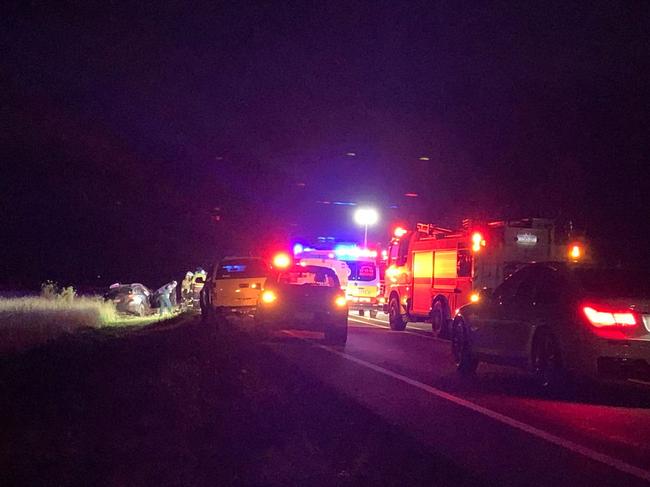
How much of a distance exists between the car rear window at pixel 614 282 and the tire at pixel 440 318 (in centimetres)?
924

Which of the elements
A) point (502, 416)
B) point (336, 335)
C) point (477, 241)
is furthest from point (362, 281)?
point (502, 416)

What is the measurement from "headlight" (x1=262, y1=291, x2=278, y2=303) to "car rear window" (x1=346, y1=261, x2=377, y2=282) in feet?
34.1

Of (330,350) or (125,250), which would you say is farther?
(125,250)

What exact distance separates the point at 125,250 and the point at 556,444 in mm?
59037

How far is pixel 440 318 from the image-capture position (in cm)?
2067

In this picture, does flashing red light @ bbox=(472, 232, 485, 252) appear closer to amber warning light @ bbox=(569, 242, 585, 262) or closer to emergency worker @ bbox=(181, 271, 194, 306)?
amber warning light @ bbox=(569, 242, 585, 262)

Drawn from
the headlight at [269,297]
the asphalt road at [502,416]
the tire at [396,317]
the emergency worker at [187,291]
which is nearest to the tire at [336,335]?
the headlight at [269,297]

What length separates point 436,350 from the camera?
1750 cm

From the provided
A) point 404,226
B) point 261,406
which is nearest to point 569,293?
point 261,406

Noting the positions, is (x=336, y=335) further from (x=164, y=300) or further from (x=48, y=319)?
(x=164, y=300)

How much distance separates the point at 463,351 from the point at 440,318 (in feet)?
24.2

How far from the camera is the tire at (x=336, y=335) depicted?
58.5 feet

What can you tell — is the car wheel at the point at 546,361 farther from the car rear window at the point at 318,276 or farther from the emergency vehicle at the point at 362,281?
the emergency vehicle at the point at 362,281

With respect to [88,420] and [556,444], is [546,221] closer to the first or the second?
[556,444]
